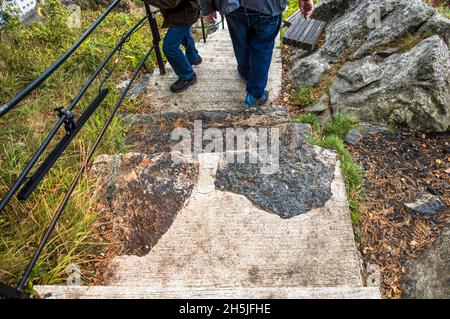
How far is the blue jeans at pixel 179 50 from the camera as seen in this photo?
3.45 metres

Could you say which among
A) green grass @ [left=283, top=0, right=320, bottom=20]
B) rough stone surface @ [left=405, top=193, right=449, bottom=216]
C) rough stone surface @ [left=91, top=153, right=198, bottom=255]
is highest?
rough stone surface @ [left=91, top=153, right=198, bottom=255]

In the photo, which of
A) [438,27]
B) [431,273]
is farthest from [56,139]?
[438,27]

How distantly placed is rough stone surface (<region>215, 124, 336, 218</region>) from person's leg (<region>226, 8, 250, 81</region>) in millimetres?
1171

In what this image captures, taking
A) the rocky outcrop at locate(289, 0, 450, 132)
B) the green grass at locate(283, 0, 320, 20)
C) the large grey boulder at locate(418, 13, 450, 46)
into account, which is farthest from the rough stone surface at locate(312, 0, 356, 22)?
the large grey boulder at locate(418, 13, 450, 46)

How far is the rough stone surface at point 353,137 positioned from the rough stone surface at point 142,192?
50.5 inches

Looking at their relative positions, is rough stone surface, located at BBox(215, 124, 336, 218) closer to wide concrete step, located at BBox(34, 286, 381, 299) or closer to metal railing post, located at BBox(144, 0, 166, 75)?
wide concrete step, located at BBox(34, 286, 381, 299)

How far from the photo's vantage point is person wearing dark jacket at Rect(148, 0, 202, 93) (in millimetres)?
3193

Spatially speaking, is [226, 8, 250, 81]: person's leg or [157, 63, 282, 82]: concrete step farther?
[157, 63, 282, 82]: concrete step

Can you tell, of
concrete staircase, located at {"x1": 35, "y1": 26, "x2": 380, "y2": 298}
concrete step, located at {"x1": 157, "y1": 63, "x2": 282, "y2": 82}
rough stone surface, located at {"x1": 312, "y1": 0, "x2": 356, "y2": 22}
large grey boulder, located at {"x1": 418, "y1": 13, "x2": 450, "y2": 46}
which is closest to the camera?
concrete staircase, located at {"x1": 35, "y1": 26, "x2": 380, "y2": 298}

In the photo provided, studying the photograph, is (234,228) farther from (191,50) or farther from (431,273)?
(191,50)

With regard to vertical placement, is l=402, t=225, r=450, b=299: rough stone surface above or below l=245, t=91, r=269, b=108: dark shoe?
above

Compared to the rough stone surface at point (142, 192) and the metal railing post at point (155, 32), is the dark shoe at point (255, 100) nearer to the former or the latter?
the metal railing post at point (155, 32)
